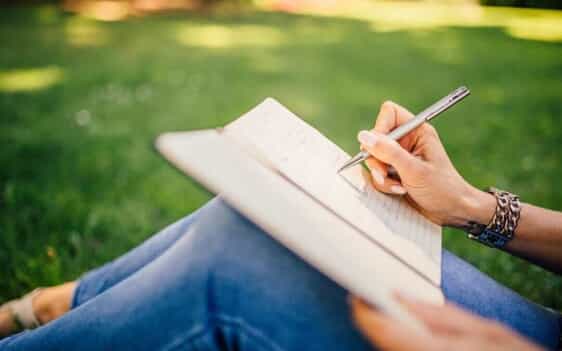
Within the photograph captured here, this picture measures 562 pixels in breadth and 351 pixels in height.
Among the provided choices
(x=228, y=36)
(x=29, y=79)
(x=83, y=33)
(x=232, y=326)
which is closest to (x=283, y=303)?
(x=232, y=326)

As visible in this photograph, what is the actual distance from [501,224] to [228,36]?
4.41m

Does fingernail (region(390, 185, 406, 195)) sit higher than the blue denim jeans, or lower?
higher

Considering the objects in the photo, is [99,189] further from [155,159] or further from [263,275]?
[263,275]

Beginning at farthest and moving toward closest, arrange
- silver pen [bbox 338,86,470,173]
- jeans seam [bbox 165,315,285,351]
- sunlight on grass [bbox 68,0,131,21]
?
sunlight on grass [bbox 68,0,131,21], silver pen [bbox 338,86,470,173], jeans seam [bbox 165,315,285,351]

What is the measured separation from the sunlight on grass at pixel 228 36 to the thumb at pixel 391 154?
12.3 feet

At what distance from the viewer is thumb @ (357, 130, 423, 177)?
0.96 meters

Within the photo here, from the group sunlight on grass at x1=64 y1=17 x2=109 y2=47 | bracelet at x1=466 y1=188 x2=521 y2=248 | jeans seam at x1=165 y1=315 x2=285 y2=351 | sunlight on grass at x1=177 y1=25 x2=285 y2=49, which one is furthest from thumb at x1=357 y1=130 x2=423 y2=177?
sunlight on grass at x1=64 y1=17 x2=109 y2=47

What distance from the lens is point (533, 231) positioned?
0.99 meters

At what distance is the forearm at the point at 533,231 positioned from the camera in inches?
37.9

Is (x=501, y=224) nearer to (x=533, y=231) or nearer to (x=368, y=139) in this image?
(x=533, y=231)

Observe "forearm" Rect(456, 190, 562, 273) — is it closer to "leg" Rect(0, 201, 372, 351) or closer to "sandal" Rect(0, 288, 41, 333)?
"leg" Rect(0, 201, 372, 351)

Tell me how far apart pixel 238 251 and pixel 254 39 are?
4415mm

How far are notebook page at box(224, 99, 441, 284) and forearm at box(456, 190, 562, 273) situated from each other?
5.4 inches

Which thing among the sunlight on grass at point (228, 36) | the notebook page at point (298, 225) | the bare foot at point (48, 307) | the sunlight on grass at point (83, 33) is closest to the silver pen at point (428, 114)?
the notebook page at point (298, 225)
